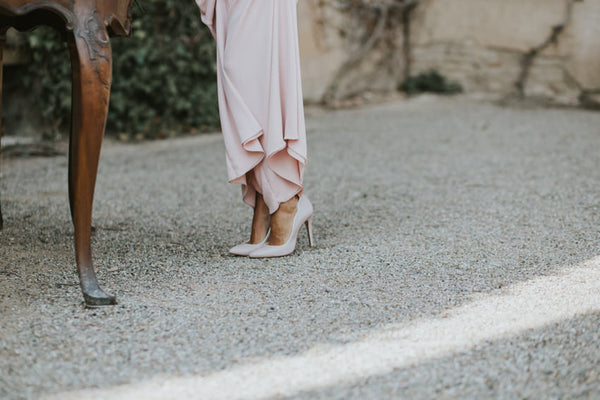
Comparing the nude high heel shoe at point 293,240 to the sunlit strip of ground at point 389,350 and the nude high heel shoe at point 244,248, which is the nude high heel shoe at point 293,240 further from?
the sunlit strip of ground at point 389,350

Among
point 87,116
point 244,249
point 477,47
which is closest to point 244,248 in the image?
point 244,249

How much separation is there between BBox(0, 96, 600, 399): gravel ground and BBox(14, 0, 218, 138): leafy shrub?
1091 mm

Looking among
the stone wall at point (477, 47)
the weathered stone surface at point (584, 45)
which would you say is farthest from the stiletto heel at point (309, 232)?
the weathered stone surface at point (584, 45)

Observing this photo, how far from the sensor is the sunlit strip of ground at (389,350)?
4.07 ft

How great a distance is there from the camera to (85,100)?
5.39ft

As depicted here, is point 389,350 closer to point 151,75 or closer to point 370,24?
point 151,75

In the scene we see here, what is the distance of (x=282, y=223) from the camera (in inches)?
89.1

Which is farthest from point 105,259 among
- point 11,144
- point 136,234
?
point 11,144

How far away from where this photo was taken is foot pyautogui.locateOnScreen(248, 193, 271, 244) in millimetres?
2305

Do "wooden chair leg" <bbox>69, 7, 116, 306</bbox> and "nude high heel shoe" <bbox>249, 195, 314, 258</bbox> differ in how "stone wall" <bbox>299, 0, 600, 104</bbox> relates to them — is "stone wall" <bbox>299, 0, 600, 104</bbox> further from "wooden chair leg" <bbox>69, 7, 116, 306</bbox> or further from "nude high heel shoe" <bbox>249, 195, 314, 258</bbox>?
"wooden chair leg" <bbox>69, 7, 116, 306</bbox>

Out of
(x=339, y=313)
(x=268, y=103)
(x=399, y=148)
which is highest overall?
(x=268, y=103)

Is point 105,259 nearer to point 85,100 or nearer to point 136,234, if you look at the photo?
point 136,234

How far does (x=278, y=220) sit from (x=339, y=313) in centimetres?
69

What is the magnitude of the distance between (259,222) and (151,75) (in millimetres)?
→ 3279
